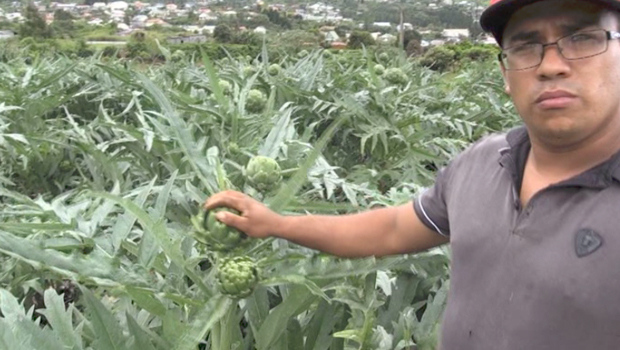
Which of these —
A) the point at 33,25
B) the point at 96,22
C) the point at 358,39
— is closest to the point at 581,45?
the point at 358,39

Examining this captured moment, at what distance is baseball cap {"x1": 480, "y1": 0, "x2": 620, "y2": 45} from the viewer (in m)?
0.83

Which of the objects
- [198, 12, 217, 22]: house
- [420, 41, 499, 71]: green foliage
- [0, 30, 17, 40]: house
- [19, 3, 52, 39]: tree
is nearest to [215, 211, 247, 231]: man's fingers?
[420, 41, 499, 71]: green foliage

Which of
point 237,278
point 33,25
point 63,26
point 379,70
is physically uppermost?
point 237,278

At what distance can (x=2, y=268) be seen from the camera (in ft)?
4.47

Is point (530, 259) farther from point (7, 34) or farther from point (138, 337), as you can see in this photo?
point (7, 34)

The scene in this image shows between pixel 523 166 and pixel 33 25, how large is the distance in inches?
564

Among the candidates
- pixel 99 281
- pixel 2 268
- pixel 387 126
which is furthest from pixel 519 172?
pixel 387 126

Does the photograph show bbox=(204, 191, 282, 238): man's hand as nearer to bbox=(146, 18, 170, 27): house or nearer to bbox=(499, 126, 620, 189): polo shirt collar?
bbox=(499, 126, 620, 189): polo shirt collar

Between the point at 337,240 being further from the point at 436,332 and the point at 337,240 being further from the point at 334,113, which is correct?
the point at 334,113

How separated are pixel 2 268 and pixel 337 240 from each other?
666 millimetres

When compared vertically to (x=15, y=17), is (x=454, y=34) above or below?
above

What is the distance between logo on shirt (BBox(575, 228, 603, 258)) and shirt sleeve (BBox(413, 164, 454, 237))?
286mm

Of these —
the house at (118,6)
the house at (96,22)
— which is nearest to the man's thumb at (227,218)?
the house at (96,22)

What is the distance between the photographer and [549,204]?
33.4 inches
